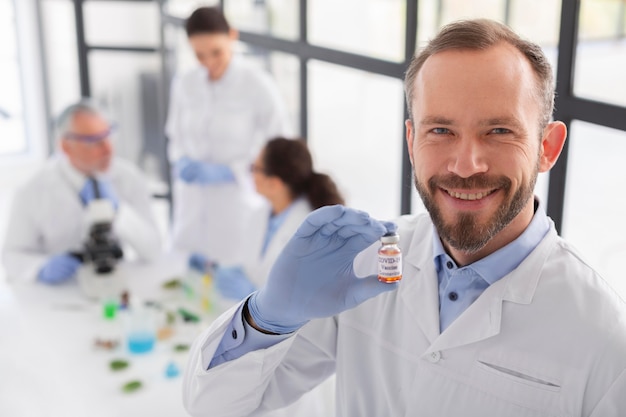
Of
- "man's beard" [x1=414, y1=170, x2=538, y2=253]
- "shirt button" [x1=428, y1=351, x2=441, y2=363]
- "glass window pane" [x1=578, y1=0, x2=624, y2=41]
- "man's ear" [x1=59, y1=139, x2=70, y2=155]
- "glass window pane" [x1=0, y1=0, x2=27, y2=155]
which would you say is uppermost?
"glass window pane" [x1=578, y1=0, x2=624, y2=41]

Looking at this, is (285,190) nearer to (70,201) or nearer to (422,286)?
(70,201)

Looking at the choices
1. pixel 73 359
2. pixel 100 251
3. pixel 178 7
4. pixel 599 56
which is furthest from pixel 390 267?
pixel 178 7

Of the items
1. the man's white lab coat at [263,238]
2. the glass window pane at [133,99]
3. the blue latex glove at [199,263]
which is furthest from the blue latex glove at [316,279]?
the glass window pane at [133,99]

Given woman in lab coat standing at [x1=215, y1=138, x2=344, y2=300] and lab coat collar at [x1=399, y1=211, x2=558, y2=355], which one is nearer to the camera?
lab coat collar at [x1=399, y1=211, x2=558, y2=355]

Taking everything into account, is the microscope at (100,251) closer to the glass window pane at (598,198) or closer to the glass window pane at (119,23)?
the glass window pane at (598,198)

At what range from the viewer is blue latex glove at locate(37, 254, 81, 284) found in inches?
111

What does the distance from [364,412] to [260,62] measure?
9.88ft

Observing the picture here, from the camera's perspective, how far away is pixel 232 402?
156 cm

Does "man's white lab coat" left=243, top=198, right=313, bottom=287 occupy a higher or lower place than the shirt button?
lower

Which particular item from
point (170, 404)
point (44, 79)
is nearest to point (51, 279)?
point (170, 404)

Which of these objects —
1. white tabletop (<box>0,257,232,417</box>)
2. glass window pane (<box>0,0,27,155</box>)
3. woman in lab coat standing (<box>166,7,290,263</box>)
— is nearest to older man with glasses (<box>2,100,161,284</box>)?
white tabletop (<box>0,257,232,417</box>)

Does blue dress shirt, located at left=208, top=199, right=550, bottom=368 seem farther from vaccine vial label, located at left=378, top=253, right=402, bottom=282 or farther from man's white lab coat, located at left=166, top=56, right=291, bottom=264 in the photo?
man's white lab coat, located at left=166, top=56, right=291, bottom=264

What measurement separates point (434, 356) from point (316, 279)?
0.28 meters

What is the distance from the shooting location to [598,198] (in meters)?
2.37
